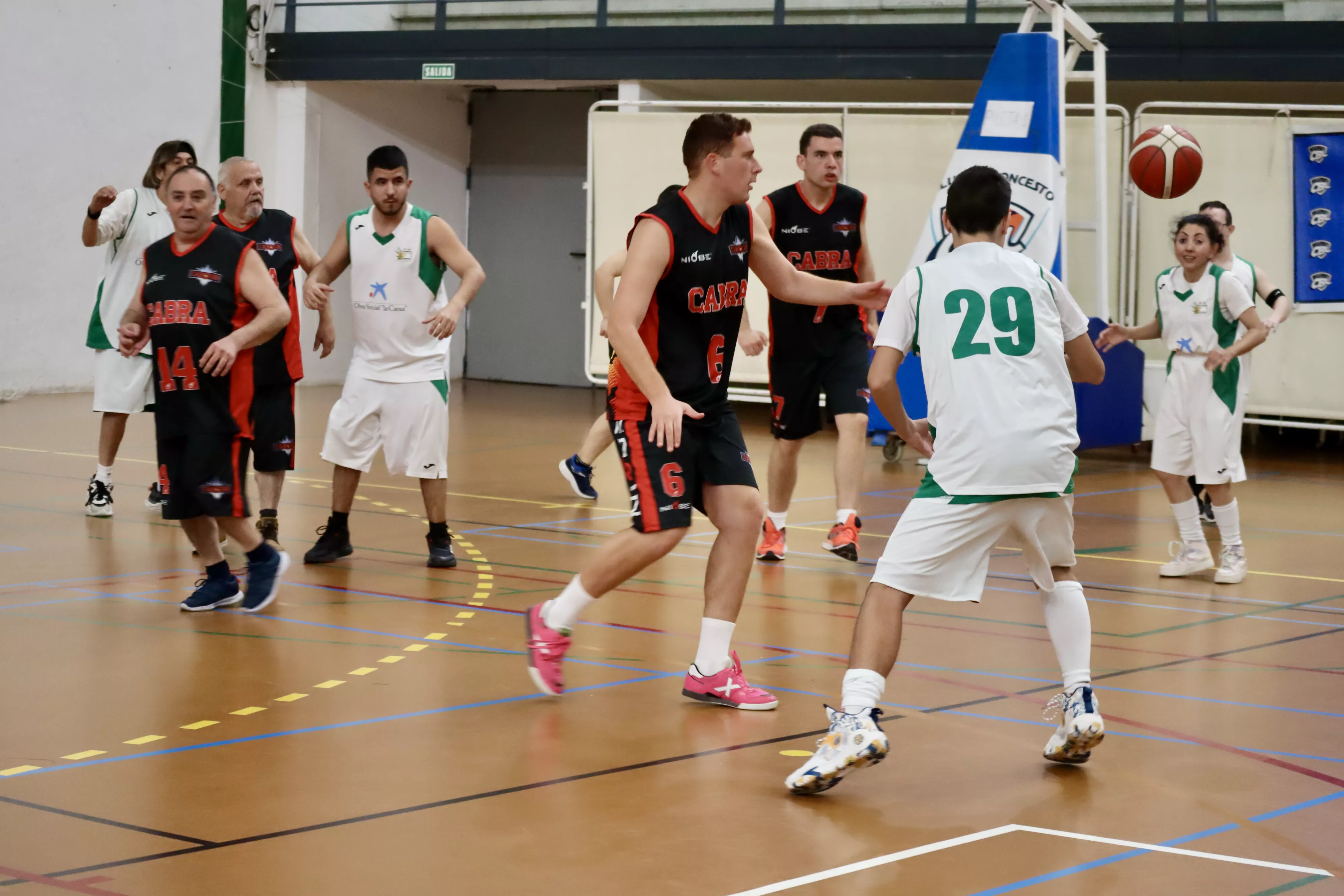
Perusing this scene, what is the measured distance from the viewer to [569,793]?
12.0 feet

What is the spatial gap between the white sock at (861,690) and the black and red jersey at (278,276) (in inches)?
154

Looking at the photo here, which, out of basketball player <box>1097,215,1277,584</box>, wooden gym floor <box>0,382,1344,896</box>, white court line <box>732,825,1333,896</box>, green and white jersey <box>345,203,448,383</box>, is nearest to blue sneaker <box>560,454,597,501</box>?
wooden gym floor <box>0,382,1344,896</box>

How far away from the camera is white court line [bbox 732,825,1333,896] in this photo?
3066 mm

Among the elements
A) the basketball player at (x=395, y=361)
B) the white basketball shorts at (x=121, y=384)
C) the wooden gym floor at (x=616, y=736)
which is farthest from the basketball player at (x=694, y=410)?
the white basketball shorts at (x=121, y=384)

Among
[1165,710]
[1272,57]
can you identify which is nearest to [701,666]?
[1165,710]

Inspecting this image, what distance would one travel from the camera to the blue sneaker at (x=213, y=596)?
571cm

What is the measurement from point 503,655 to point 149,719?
4.13 ft

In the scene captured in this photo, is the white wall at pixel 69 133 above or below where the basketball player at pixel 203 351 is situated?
above

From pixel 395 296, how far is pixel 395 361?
292mm

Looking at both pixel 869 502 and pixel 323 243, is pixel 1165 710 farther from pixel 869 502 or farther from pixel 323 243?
pixel 323 243

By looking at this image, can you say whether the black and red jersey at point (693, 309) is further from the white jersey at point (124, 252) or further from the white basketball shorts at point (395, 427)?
the white jersey at point (124, 252)

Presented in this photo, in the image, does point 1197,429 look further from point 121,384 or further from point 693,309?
point 121,384

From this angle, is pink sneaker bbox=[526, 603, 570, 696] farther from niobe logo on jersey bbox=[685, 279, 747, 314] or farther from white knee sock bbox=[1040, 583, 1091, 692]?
white knee sock bbox=[1040, 583, 1091, 692]

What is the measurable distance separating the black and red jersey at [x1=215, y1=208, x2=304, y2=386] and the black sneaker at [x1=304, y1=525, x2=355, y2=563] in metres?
0.72
